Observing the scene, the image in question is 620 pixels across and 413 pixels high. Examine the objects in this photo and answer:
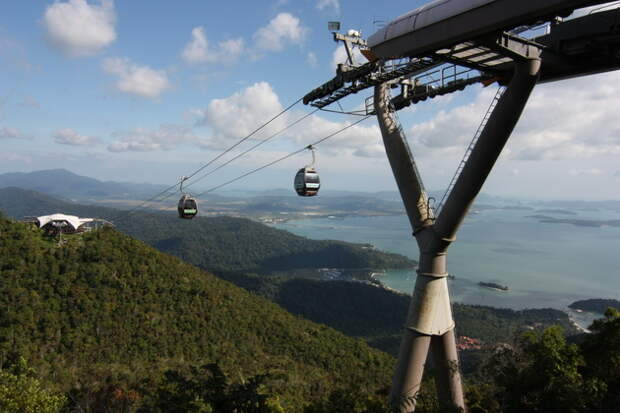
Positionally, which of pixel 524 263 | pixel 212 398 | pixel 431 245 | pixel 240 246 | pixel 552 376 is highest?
pixel 431 245

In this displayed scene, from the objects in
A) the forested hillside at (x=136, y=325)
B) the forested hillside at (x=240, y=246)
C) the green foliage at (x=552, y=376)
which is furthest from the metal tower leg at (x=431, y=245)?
the forested hillside at (x=240, y=246)

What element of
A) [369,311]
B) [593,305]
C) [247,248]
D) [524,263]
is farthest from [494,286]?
[247,248]

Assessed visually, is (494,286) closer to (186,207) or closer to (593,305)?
(593,305)

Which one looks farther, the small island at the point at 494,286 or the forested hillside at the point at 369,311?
the small island at the point at 494,286

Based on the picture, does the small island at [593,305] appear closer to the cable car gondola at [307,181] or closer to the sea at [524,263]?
the sea at [524,263]

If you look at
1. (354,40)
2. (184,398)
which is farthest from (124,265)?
(354,40)
